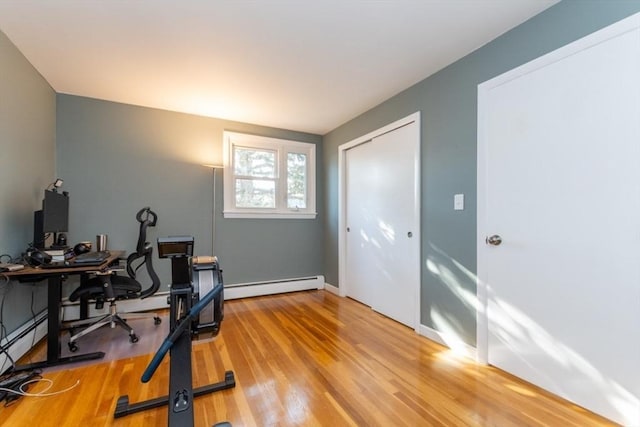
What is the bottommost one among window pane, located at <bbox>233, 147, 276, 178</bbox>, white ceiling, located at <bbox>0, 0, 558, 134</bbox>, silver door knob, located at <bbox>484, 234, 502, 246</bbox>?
silver door knob, located at <bbox>484, 234, 502, 246</bbox>

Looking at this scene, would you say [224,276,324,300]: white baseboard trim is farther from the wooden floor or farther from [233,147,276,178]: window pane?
[233,147,276,178]: window pane

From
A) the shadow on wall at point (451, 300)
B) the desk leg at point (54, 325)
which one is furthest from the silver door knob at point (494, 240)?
the desk leg at point (54, 325)

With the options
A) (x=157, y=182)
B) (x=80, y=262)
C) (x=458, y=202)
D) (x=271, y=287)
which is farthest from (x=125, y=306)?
(x=458, y=202)

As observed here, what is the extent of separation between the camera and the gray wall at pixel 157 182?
2.99 m

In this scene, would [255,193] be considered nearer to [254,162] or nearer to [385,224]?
[254,162]

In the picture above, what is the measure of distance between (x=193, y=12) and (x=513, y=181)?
7.72ft

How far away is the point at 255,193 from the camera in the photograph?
387cm

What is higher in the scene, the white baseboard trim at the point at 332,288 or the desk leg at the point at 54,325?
the desk leg at the point at 54,325

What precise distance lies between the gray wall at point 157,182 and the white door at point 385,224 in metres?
1.03

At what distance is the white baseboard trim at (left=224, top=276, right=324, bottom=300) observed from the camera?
3.69m

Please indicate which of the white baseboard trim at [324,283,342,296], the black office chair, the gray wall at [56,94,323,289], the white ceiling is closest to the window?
the gray wall at [56,94,323,289]

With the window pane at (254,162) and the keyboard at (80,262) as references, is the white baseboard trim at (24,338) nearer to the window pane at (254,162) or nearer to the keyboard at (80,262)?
the keyboard at (80,262)

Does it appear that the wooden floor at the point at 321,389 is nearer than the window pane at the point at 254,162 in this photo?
Yes

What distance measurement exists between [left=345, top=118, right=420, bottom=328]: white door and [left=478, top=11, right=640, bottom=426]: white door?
2.35 feet
